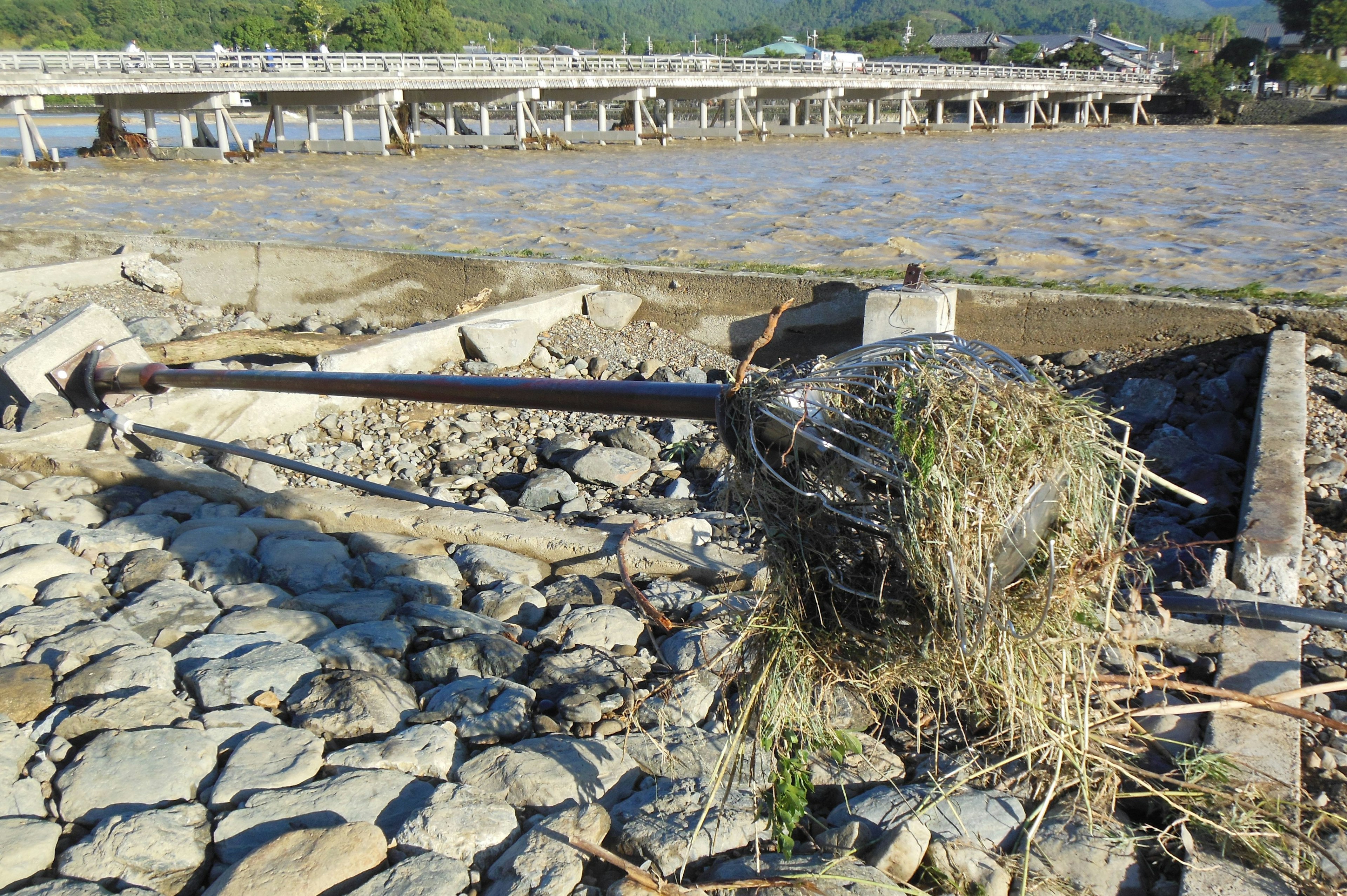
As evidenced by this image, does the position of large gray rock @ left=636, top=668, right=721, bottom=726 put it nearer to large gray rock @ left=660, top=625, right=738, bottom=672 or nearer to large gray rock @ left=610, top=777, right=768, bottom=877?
large gray rock @ left=660, top=625, right=738, bottom=672

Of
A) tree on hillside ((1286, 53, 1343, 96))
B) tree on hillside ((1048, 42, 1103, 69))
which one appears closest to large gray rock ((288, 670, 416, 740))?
tree on hillside ((1286, 53, 1343, 96))

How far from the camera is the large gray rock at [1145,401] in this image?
6008 millimetres

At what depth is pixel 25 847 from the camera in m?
2.30

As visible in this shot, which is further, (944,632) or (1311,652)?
(1311,652)

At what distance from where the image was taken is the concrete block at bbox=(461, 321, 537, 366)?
7.58 metres

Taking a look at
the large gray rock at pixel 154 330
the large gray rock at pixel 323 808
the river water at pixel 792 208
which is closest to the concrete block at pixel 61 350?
the large gray rock at pixel 154 330

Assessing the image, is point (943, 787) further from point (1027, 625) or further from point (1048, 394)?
point (1048, 394)

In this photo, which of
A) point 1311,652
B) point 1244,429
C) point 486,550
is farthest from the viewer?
point 1244,429

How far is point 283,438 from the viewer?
671 cm

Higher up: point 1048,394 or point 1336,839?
point 1048,394

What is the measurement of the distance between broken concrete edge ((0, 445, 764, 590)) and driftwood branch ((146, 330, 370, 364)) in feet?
5.48

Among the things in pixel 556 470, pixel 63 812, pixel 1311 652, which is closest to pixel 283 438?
pixel 556 470

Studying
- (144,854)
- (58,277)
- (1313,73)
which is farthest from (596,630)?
(1313,73)

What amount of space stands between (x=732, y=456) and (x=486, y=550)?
7.60 feet
